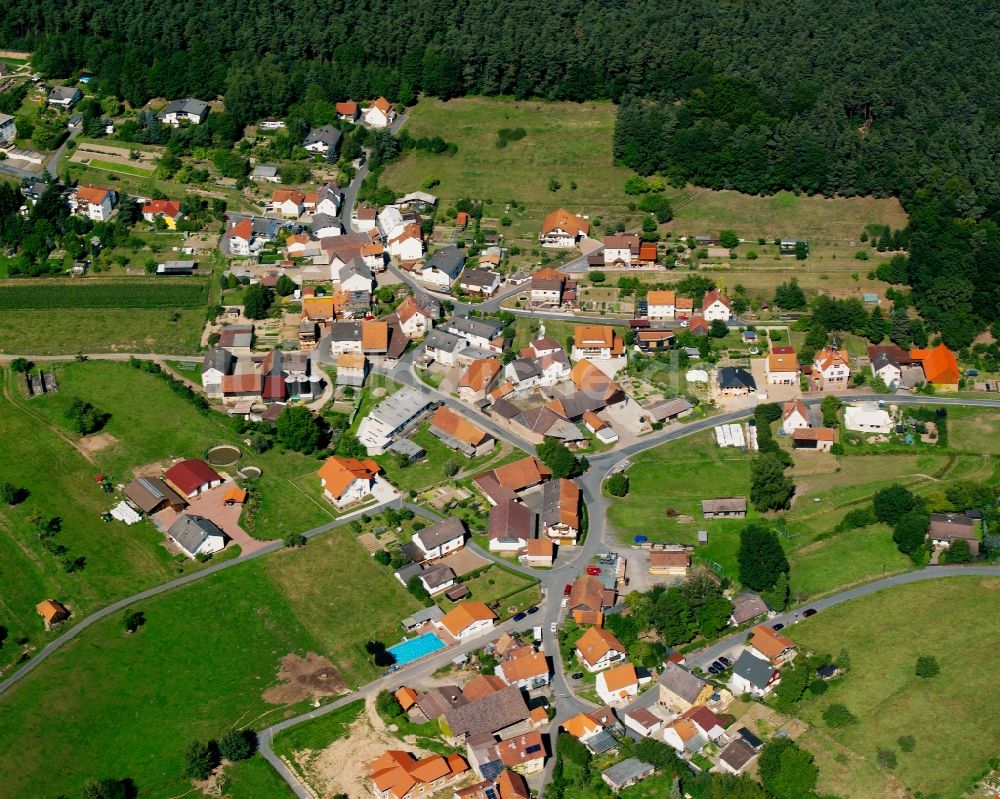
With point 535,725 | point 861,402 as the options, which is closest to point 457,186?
point 861,402

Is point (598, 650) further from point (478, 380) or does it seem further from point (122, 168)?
point (122, 168)

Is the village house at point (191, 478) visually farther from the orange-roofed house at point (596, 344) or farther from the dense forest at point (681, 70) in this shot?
the dense forest at point (681, 70)

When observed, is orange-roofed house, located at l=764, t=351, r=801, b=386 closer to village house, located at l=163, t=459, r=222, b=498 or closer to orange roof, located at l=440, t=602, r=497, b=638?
orange roof, located at l=440, t=602, r=497, b=638

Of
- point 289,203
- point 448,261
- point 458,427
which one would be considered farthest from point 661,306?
point 289,203

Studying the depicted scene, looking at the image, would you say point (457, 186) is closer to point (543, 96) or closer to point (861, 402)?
point (543, 96)

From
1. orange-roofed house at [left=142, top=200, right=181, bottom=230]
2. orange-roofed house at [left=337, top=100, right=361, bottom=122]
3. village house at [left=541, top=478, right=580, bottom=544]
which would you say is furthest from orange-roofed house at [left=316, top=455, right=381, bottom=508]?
orange-roofed house at [left=337, top=100, right=361, bottom=122]
